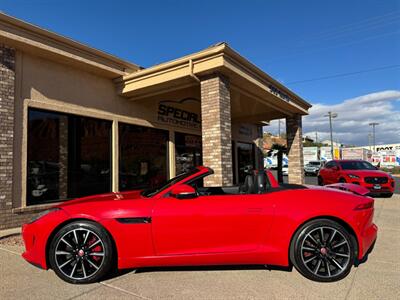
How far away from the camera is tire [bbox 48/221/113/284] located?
335 centimetres

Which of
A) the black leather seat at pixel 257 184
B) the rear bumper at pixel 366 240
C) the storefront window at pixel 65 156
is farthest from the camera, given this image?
the storefront window at pixel 65 156

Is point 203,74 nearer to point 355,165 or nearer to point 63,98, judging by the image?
point 63,98

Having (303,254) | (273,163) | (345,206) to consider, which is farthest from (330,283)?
(273,163)

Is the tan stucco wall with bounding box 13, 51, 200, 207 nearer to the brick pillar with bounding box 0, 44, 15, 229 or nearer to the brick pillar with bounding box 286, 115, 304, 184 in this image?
the brick pillar with bounding box 0, 44, 15, 229

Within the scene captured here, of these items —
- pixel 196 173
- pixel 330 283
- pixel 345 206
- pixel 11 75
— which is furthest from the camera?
pixel 11 75

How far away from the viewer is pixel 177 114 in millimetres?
10922

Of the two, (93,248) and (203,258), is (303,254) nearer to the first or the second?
(203,258)

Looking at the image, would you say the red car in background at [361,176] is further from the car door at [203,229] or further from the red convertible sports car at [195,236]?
the car door at [203,229]

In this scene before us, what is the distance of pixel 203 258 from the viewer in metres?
3.38

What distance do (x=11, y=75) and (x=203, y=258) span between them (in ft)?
18.9

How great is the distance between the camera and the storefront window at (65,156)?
6895mm

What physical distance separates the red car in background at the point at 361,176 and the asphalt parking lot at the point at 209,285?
25.4ft

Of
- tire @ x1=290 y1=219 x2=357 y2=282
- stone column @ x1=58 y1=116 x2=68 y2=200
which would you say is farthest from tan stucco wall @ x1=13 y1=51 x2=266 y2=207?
tire @ x1=290 y1=219 x2=357 y2=282

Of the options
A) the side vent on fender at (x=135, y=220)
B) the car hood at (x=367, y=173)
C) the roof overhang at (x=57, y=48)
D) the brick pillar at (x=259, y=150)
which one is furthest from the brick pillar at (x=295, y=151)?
the side vent on fender at (x=135, y=220)
